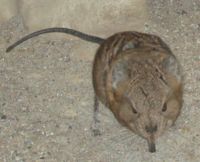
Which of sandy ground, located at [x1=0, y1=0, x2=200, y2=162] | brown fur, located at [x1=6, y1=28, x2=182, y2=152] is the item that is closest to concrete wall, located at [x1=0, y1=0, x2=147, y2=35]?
sandy ground, located at [x1=0, y1=0, x2=200, y2=162]

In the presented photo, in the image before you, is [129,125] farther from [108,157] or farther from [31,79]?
[31,79]


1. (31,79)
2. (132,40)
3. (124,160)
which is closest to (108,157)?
(124,160)

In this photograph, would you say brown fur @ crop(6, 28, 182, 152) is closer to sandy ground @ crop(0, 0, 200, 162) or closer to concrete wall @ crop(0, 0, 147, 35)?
sandy ground @ crop(0, 0, 200, 162)

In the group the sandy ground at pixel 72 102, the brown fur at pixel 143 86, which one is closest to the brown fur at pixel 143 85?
the brown fur at pixel 143 86

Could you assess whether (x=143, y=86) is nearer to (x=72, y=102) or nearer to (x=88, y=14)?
(x=72, y=102)

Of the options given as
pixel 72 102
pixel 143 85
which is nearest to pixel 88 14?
pixel 72 102

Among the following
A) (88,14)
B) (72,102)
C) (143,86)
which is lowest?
(72,102)

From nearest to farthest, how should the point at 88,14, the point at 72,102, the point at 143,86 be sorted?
the point at 143,86 < the point at 72,102 < the point at 88,14
